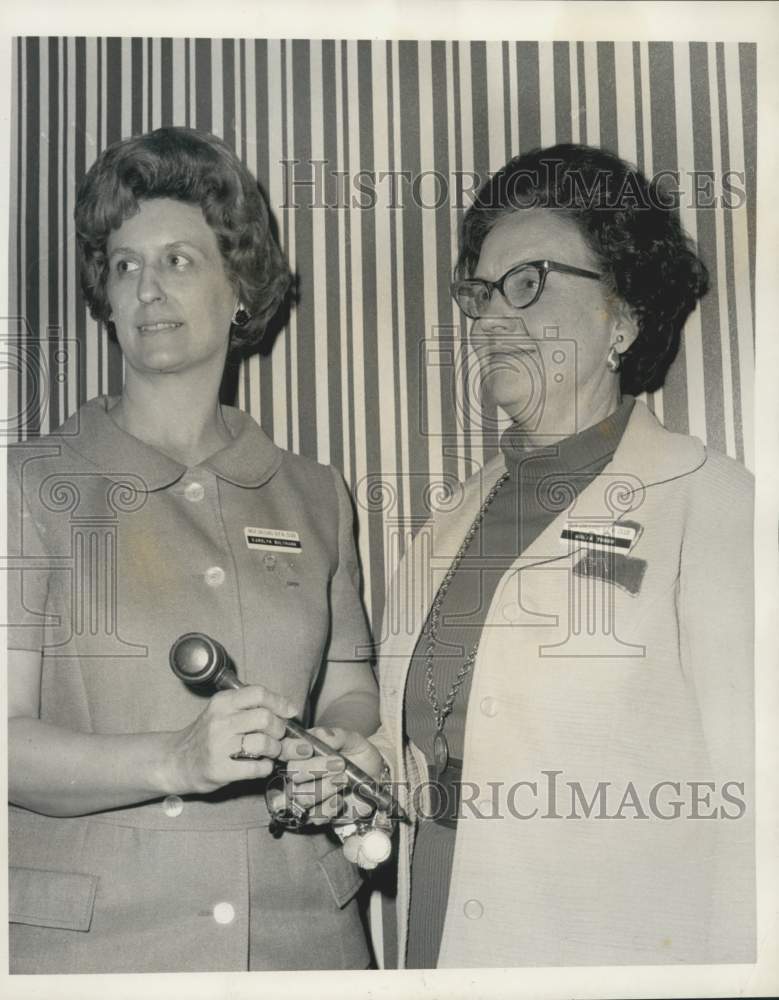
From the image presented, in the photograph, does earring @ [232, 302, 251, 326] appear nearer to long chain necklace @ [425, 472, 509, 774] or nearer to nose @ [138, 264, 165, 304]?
nose @ [138, 264, 165, 304]

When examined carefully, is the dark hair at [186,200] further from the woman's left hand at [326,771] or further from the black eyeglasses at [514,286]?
the woman's left hand at [326,771]

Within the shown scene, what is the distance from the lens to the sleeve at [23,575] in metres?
1.57

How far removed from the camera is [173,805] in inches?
60.2

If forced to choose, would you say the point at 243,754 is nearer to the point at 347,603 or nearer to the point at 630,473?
the point at 347,603

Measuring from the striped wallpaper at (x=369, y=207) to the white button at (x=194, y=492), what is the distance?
14 centimetres

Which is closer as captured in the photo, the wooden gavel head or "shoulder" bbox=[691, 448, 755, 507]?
the wooden gavel head

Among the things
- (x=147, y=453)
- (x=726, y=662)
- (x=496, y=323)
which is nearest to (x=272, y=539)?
(x=147, y=453)

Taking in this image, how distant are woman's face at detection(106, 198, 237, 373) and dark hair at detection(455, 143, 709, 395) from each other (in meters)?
0.35

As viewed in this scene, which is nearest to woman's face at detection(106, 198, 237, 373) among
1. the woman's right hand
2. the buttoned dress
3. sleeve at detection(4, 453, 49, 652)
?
the buttoned dress

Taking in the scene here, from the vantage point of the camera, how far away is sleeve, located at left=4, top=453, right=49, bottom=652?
5.14 ft

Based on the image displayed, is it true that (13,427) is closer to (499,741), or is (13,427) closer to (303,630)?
(303,630)

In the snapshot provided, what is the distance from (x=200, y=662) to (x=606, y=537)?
0.57 meters
